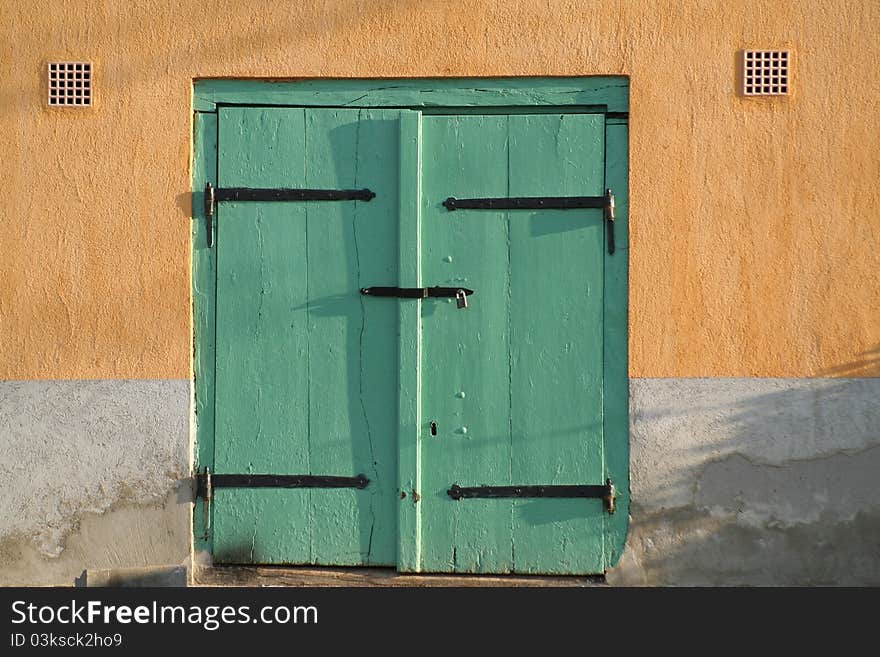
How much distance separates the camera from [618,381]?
5.20 metres

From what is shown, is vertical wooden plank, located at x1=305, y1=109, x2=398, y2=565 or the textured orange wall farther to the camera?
vertical wooden plank, located at x1=305, y1=109, x2=398, y2=565

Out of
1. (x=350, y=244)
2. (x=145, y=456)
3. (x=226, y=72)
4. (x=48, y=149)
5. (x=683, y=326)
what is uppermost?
(x=226, y=72)

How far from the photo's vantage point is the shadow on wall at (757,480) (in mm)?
5113

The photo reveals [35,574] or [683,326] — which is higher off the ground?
[683,326]

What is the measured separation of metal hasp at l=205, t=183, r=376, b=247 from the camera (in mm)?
5238

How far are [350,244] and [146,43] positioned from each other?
1.26 m

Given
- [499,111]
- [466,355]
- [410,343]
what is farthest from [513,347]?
[499,111]

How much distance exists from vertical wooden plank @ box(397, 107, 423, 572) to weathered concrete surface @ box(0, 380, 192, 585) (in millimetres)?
940

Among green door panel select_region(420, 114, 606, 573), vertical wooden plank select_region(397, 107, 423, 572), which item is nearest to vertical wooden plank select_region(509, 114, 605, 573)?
green door panel select_region(420, 114, 606, 573)

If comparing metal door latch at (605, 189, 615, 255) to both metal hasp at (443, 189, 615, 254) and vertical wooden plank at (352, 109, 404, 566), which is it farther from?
vertical wooden plank at (352, 109, 404, 566)

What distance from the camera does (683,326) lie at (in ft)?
17.0

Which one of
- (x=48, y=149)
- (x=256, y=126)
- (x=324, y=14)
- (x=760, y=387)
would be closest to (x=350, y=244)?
(x=256, y=126)

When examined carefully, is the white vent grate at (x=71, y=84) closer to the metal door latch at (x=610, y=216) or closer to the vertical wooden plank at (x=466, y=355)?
the vertical wooden plank at (x=466, y=355)

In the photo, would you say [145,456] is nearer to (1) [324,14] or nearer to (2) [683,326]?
(1) [324,14]
